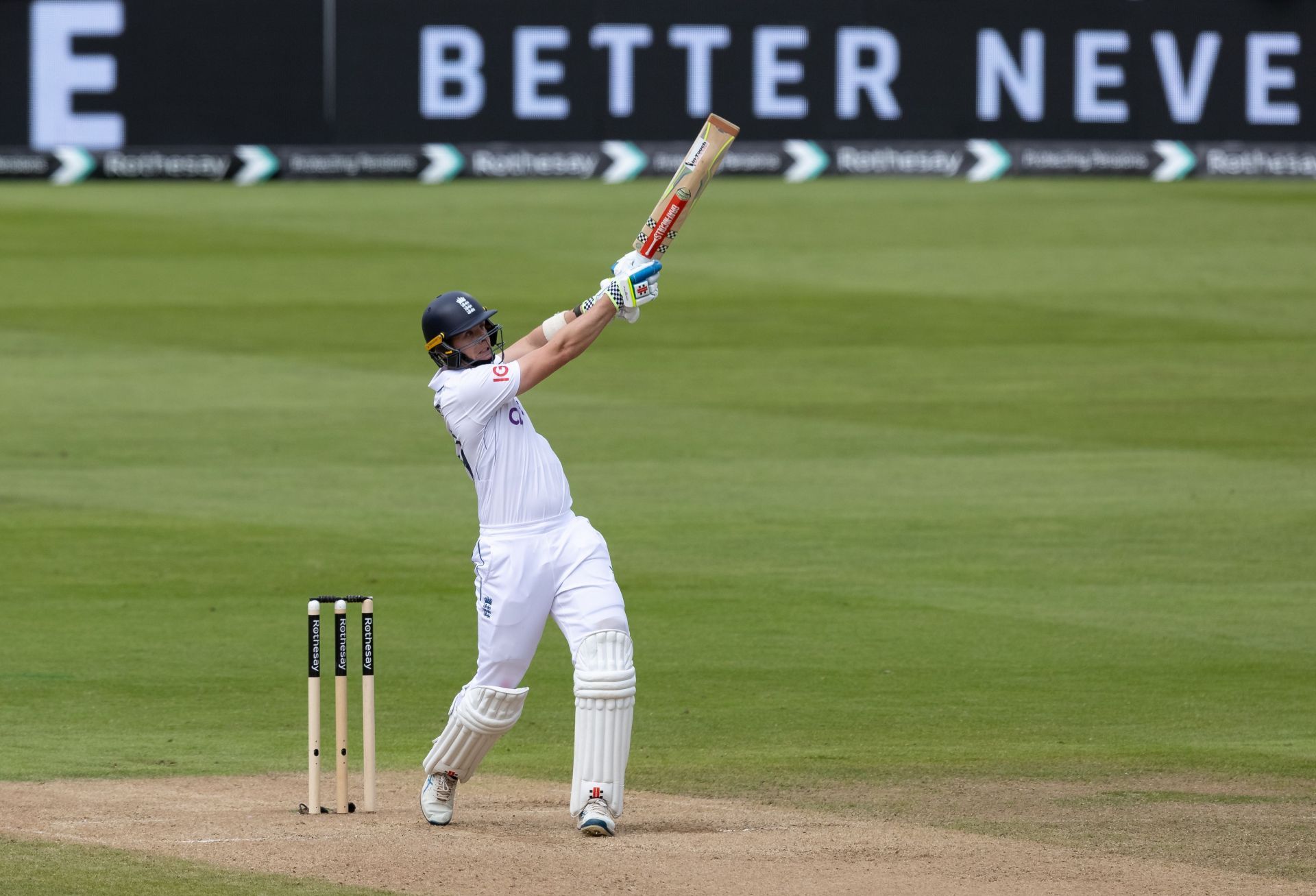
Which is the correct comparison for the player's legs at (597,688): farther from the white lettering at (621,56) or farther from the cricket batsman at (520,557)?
the white lettering at (621,56)

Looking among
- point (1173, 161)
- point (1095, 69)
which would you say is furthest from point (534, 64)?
point (1173, 161)

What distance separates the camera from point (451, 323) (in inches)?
332

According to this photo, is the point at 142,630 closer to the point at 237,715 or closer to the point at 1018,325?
the point at 237,715

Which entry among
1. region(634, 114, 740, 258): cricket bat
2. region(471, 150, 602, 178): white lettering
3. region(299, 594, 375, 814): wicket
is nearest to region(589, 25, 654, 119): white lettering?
region(471, 150, 602, 178): white lettering

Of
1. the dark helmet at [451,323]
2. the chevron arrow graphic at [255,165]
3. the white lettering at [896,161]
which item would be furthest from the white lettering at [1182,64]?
the dark helmet at [451,323]

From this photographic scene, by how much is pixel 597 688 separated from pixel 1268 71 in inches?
1056

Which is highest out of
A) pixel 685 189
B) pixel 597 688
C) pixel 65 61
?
pixel 65 61

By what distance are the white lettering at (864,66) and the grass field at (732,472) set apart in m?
1.70

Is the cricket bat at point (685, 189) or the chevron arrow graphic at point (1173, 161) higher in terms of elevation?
the cricket bat at point (685, 189)

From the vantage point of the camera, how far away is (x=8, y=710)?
35.2 ft

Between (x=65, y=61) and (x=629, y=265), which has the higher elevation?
(x=65, y=61)

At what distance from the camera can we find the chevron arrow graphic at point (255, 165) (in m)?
31.2

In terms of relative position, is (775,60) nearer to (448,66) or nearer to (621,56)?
(621,56)

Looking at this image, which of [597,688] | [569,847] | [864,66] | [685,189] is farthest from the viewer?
[864,66]
